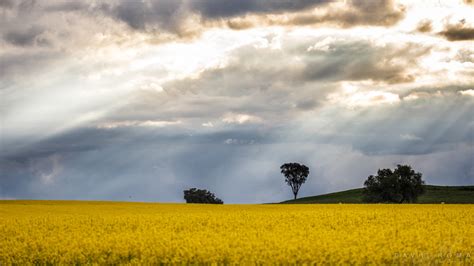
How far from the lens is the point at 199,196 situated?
12631cm

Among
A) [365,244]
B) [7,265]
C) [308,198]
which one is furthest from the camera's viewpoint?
[308,198]

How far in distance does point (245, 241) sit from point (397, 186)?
7461cm

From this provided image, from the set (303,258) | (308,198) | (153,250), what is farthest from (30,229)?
(308,198)

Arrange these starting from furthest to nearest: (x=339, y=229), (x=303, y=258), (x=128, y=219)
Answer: (x=128, y=219), (x=339, y=229), (x=303, y=258)

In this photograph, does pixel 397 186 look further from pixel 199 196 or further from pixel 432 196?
pixel 199 196

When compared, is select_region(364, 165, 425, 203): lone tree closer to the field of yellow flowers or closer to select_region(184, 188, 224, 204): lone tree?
select_region(184, 188, 224, 204): lone tree

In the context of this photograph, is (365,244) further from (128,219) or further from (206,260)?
(128,219)

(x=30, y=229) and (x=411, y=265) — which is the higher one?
(x=30, y=229)

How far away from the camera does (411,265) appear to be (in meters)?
17.6

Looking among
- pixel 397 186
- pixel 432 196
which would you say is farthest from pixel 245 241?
pixel 432 196

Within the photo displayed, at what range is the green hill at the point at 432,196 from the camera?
332 ft

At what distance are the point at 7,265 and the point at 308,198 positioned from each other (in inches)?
4345

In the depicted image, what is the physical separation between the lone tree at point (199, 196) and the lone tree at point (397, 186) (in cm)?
4257

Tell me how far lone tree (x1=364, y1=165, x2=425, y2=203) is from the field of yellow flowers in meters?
61.3
